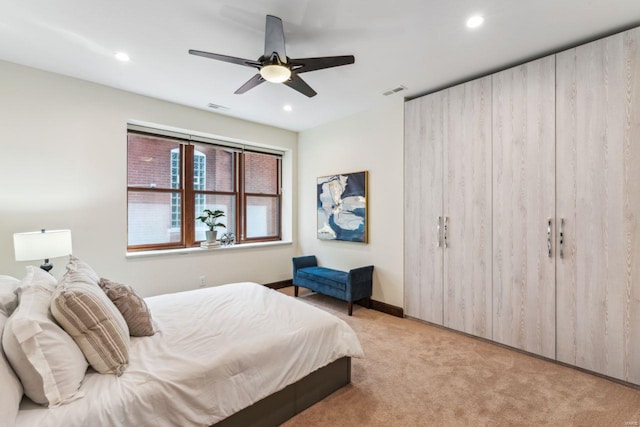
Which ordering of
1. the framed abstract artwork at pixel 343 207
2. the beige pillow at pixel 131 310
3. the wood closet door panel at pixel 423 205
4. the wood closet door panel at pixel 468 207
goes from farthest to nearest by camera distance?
the framed abstract artwork at pixel 343 207 < the wood closet door panel at pixel 423 205 < the wood closet door panel at pixel 468 207 < the beige pillow at pixel 131 310

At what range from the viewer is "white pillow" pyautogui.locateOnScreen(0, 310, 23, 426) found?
3.32ft

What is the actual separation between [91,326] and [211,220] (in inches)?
124

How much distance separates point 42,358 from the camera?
1184 mm

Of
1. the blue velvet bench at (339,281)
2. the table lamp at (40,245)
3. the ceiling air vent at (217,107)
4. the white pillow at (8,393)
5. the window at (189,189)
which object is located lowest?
the blue velvet bench at (339,281)

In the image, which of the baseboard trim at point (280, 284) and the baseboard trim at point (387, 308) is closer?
the baseboard trim at point (387, 308)

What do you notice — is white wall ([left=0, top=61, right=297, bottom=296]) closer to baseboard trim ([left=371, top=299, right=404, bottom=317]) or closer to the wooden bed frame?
baseboard trim ([left=371, top=299, right=404, bottom=317])

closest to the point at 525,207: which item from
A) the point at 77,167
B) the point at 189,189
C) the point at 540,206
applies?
the point at 540,206

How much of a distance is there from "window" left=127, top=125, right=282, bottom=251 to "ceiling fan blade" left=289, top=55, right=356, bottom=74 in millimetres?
2645

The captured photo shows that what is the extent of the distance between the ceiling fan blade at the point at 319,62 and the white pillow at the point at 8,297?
227 cm

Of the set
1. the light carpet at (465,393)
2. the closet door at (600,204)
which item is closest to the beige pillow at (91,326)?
the light carpet at (465,393)

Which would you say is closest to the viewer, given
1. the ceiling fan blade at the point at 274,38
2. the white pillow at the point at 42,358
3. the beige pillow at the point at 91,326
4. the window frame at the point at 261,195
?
the white pillow at the point at 42,358

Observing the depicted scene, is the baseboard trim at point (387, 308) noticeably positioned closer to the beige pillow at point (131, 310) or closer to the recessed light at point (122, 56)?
the beige pillow at point (131, 310)

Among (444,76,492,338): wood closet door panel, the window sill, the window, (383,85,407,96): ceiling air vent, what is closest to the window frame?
the window

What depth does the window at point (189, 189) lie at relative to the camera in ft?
12.8
